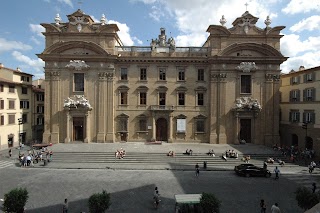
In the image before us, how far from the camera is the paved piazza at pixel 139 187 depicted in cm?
1894

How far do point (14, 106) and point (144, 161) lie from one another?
2488cm

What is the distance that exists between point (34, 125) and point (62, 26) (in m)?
19.6

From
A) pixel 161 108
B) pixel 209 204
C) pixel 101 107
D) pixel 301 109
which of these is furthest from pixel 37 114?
pixel 301 109

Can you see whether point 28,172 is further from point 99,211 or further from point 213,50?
point 213,50

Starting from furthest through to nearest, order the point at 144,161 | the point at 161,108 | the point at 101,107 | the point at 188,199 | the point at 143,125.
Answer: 1. the point at 143,125
2. the point at 161,108
3. the point at 101,107
4. the point at 144,161
5. the point at 188,199

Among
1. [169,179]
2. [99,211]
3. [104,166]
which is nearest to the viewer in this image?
[99,211]

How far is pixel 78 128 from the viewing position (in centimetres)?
3866

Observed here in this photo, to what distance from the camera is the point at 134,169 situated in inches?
1120

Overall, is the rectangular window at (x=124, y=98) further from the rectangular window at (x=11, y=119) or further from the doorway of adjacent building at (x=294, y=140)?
the doorway of adjacent building at (x=294, y=140)

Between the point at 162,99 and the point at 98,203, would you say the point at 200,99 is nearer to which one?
the point at 162,99

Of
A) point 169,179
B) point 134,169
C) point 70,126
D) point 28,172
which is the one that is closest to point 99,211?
point 169,179

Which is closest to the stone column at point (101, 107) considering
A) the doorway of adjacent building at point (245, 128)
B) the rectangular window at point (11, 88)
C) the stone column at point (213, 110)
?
the rectangular window at point (11, 88)

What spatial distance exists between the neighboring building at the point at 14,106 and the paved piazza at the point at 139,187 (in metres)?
12.8

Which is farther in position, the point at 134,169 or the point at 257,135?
the point at 257,135
